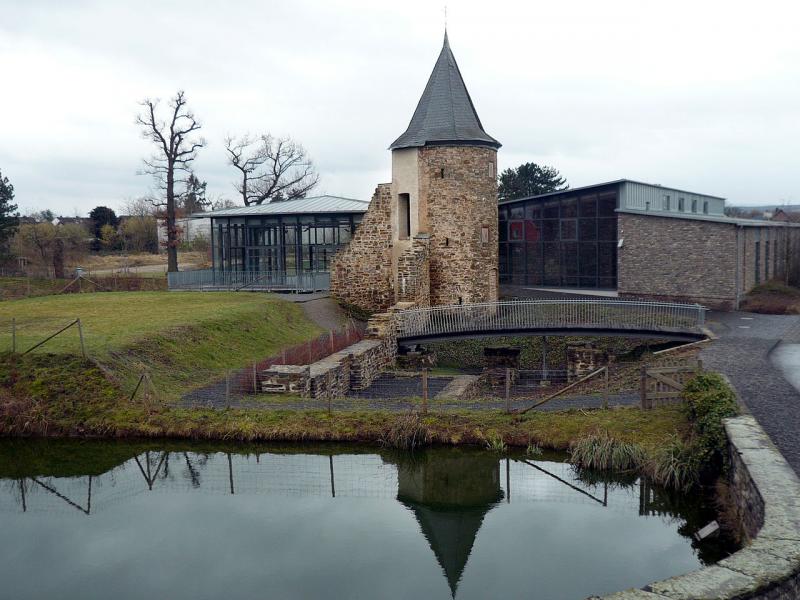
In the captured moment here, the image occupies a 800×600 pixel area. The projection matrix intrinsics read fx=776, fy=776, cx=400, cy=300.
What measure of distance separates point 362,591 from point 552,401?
7442 mm

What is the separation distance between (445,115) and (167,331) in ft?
42.0

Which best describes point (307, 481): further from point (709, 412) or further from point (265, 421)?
point (709, 412)

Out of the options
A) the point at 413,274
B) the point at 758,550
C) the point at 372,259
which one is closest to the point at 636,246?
the point at 413,274

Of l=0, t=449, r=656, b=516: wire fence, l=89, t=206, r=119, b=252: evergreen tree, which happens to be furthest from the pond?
l=89, t=206, r=119, b=252: evergreen tree

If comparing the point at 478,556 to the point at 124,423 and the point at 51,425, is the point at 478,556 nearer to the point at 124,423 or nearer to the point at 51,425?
the point at 124,423

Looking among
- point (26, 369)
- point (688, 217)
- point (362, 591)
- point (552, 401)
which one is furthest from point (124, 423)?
point (688, 217)

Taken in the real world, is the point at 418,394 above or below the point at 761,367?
below

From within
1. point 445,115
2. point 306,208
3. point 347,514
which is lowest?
point 347,514

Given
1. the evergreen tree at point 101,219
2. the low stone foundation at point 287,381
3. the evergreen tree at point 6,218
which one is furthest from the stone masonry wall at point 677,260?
the evergreen tree at point 101,219

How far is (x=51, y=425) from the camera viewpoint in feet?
50.0

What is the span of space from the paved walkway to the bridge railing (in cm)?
108

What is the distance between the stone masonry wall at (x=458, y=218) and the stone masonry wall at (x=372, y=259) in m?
1.59

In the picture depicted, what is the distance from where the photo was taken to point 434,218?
26.9m

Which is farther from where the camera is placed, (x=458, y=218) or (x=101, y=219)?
(x=101, y=219)
